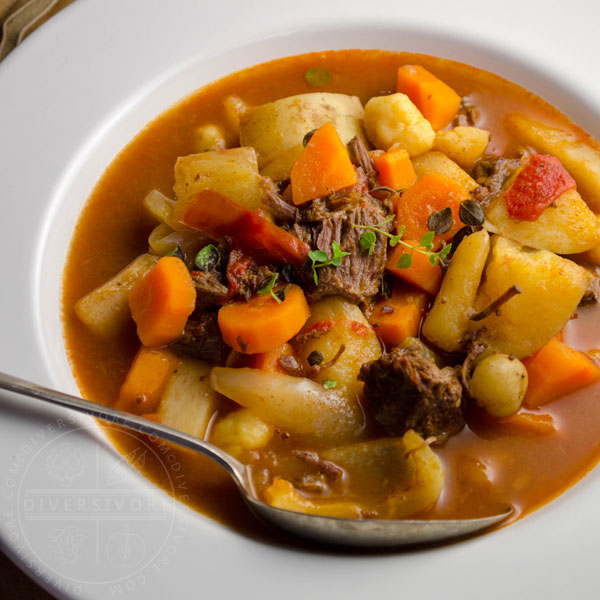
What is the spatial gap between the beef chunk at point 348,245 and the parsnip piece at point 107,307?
2.64ft

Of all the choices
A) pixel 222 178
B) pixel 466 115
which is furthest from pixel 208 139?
pixel 466 115

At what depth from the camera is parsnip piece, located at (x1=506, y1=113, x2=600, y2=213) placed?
3.45 metres

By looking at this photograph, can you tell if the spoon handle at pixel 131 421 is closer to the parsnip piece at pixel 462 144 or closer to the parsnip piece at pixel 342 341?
the parsnip piece at pixel 342 341

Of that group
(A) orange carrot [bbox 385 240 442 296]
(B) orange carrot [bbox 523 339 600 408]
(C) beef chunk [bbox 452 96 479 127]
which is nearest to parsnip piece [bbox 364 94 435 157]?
(C) beef chunk [bbox 452 96 479 127]

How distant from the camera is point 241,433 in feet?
9.23

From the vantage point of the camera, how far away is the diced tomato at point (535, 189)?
3.15 metres

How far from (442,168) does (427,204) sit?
31 centimetres

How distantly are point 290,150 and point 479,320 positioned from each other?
1.21m

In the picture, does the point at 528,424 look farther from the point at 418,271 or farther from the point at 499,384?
the point at 418,271

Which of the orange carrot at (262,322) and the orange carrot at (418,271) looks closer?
the orange carrot at (262,322)

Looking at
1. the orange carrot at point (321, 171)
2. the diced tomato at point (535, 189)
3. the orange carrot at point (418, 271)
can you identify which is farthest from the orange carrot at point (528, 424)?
the orange carrot at point (321, 171)

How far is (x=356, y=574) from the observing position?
97.7 inches

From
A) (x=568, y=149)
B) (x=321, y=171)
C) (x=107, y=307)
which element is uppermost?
(x=568, y=149)

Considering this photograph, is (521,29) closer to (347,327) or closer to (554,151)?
(554,151)
